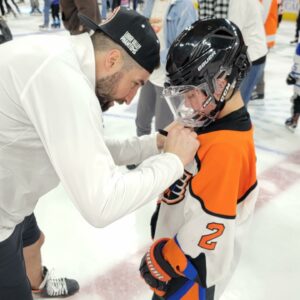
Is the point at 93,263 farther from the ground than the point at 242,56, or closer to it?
closer to it

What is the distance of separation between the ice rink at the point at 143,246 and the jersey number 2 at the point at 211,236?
38.2 inches

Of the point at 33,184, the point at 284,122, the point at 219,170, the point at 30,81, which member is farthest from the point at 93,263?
the point at 284,122

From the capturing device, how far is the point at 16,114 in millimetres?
1080

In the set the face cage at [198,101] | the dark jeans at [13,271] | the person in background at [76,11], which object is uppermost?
the face cage at [198,101]

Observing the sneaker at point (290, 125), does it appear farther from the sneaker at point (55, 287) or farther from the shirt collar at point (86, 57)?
the shirt collar at point (86, 57)

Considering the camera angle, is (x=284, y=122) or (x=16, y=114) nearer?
(x=16, y=114)

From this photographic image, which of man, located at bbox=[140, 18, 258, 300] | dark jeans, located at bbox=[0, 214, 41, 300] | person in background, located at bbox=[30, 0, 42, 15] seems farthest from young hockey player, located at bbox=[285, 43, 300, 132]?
person in background, located at bbox=[30, 0, 42, 15]

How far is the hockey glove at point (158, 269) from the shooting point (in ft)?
4.35

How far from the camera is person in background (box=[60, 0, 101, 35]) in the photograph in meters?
3.37

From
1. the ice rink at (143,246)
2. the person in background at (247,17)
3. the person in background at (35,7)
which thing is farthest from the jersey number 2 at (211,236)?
the person in background at (35,7)

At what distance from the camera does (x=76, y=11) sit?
11.9 ft

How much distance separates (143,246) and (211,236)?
130 centimetres

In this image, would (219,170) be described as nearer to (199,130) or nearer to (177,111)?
(199,130)

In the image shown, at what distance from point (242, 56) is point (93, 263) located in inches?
62.1
